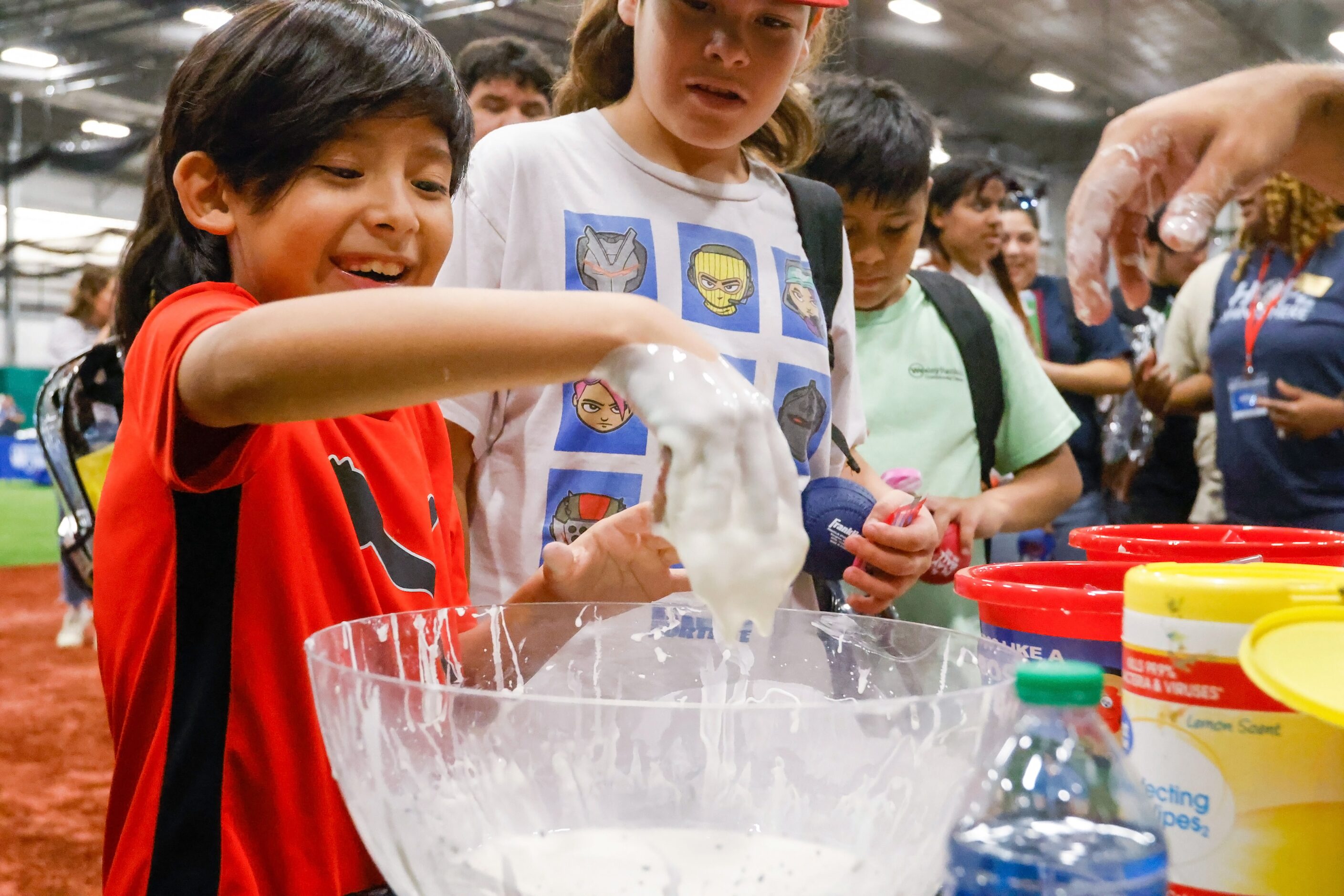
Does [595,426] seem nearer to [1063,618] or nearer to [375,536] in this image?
[375,536]

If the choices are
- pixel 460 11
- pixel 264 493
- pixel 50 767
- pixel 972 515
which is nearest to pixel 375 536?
pixel 264 493

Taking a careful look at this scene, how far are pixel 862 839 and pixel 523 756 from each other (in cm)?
17

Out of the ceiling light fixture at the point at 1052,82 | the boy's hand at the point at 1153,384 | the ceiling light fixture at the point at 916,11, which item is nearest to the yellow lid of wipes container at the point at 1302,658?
the boy's hand at the point at 1153,384

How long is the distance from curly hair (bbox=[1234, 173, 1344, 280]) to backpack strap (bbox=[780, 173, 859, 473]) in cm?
136

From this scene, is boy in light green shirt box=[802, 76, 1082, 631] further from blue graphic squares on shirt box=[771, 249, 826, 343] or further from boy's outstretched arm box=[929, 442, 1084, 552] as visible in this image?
blue graphic squares on shirt box=[771, 249, 826, 343]

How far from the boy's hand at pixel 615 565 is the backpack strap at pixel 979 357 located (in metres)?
1.04

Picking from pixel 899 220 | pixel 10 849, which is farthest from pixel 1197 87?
pixel 10 849

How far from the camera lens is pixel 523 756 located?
21.3 inches

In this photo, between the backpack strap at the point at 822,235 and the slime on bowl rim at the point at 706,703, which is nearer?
the slime on bowl rim at the point at 706,703

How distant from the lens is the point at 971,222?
8.69ft

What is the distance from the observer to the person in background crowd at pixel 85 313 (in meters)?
5.84

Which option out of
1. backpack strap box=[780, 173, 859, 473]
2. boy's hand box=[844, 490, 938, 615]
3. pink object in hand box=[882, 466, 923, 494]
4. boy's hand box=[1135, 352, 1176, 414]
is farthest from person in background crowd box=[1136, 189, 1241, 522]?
boy's hand box=[844, 490, 938, 615]

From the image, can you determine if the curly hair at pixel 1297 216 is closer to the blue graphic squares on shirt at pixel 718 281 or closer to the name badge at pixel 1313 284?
the name badge at pixel 1313 284

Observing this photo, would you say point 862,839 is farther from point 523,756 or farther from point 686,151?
point 686,151
